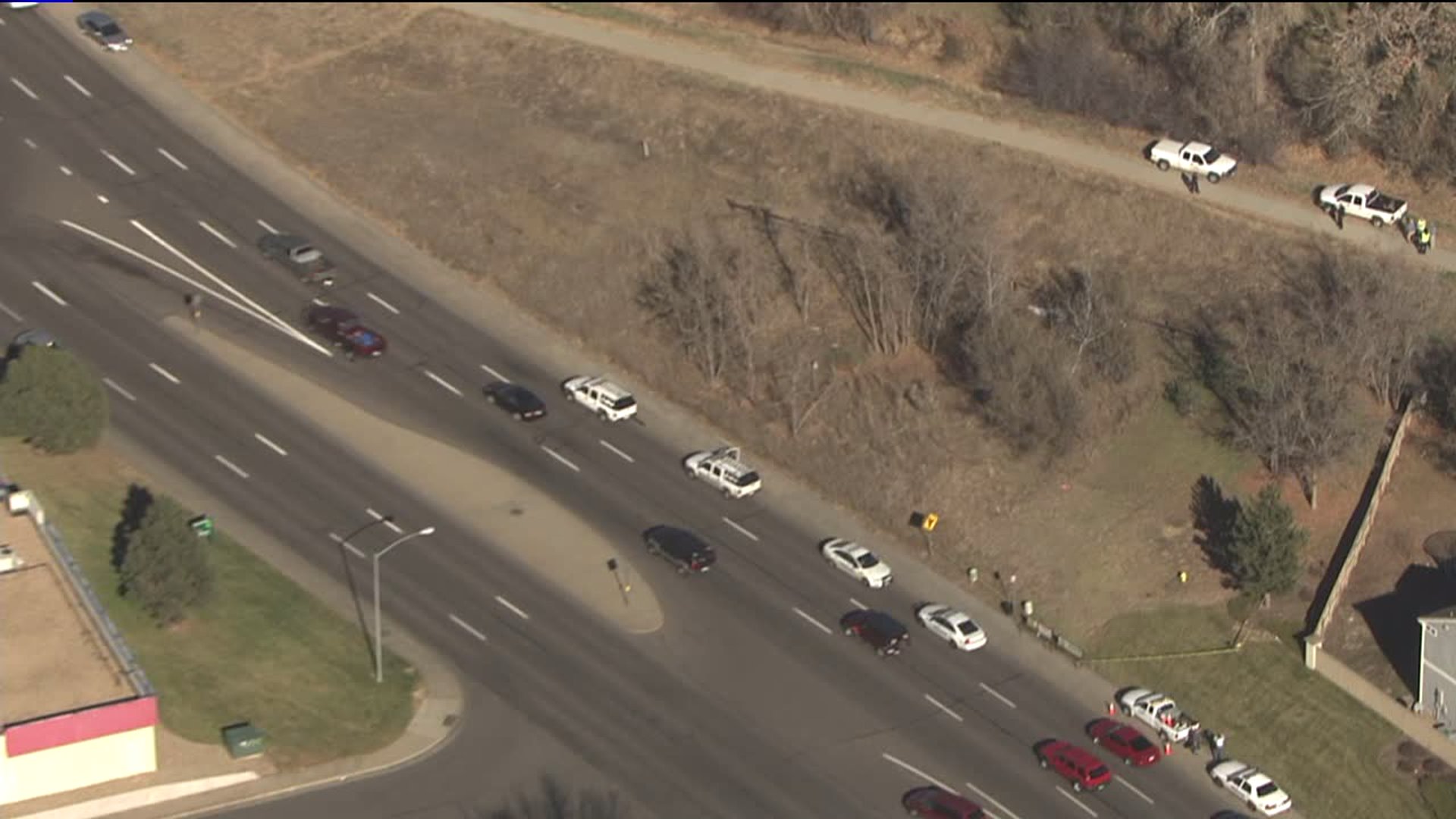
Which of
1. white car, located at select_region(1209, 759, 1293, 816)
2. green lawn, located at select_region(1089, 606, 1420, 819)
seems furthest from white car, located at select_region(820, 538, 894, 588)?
white car, located at select_region(1209, 759, 1293, 816)

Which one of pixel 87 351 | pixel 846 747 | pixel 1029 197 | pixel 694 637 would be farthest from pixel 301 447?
pixel 1029 197

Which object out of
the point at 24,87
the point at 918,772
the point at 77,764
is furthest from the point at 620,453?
the point at 24,87

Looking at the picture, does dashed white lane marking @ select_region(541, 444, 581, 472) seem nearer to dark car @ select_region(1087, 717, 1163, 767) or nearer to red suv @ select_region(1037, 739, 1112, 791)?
A: red suv @ select_region(1037, 739, 1112, 791)

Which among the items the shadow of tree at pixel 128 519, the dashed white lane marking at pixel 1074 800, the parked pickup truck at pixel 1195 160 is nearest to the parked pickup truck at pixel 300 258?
the shadow of tree at pixel 128 519

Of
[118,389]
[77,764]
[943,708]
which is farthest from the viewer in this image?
[118,389]

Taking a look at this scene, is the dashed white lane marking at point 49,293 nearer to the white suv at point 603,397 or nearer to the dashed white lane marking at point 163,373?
the dashed white lane marking at point 163,373

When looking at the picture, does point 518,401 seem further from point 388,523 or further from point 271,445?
point 271,445
